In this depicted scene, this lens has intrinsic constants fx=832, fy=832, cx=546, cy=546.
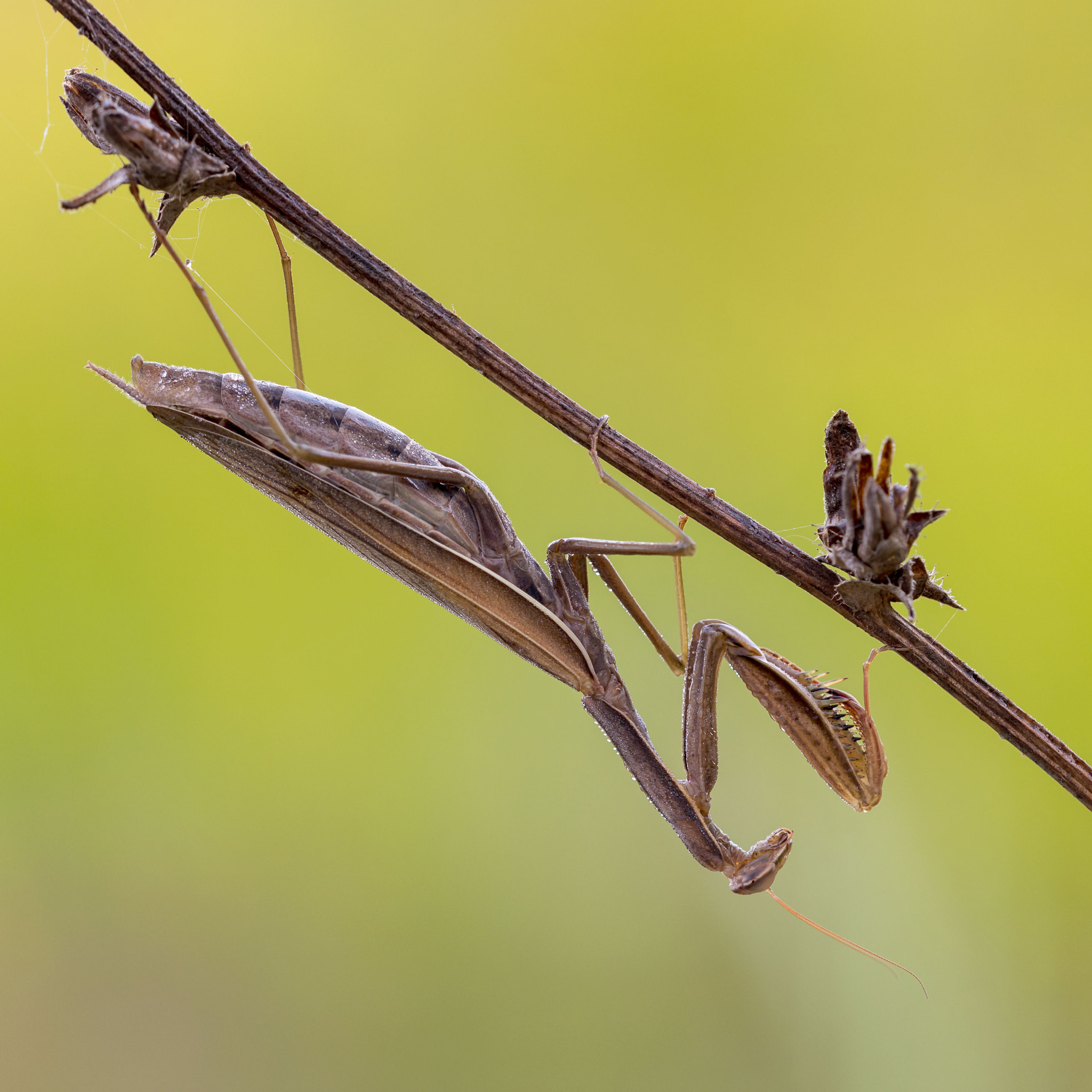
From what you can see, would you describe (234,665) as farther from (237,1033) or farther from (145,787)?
(237,1033)

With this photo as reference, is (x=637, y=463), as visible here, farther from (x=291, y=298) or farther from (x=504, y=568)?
(x=291, y=298)

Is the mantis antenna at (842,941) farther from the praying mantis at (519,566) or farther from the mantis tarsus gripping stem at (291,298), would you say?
the mantis tarsus gripping stem at (291,298)

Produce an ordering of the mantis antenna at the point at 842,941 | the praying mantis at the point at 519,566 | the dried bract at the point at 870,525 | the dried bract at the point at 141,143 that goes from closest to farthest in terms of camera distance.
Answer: the dried bract at the point at 141,143, the dried bract at the point at 870,525, the praying mantis at the point at 519,566, the mantis antenna at the point at 842,941

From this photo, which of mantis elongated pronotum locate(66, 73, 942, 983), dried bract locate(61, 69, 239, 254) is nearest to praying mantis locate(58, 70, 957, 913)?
mantis elongated pronotum locate(66, 73, 942, 983)

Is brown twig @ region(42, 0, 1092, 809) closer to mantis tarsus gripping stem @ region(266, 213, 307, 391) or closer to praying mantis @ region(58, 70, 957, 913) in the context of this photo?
praying mantis @ region(58, 70, 957, 913)

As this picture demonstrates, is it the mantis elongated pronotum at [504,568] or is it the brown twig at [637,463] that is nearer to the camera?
the brown twig at [637,463]

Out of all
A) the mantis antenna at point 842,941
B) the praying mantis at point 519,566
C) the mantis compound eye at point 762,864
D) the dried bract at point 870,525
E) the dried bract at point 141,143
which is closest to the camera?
the dried bract at point 141,143

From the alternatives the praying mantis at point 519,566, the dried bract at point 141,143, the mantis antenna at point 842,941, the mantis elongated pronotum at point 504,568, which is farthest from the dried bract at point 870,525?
the dried bract at point 141,143

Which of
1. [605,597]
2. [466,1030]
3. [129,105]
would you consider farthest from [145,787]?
[129,105]
